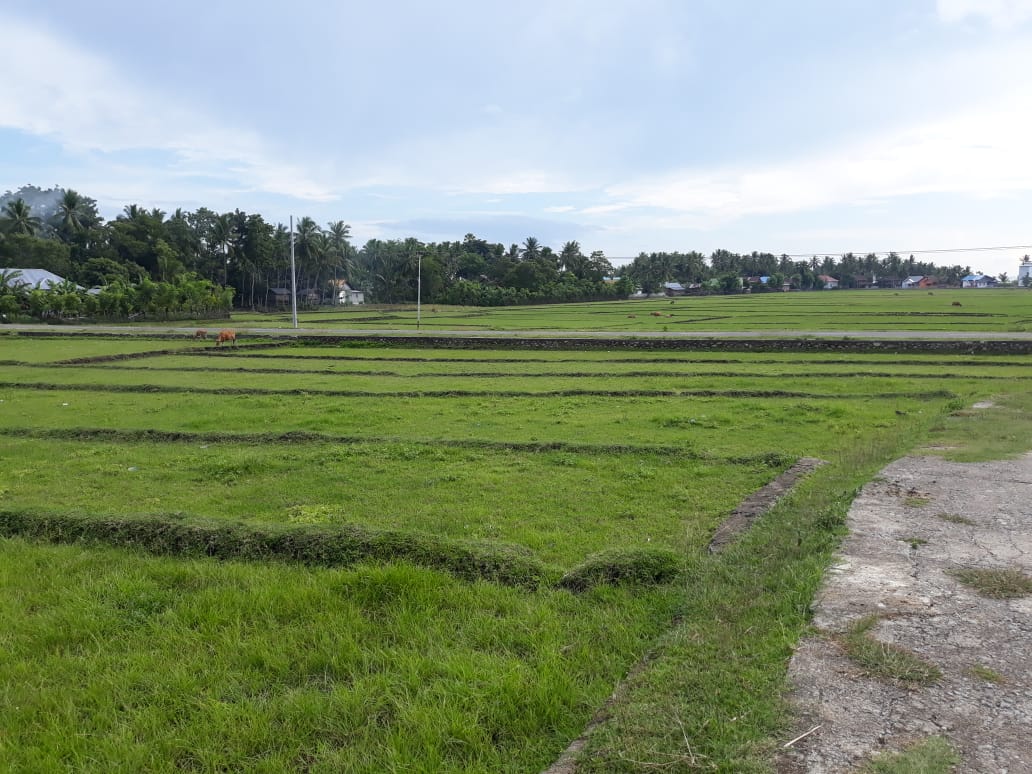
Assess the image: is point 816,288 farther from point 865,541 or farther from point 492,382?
point 865,541

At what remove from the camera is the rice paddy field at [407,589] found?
3.31m

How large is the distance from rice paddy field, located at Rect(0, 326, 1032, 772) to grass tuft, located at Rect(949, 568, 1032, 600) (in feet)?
2.92

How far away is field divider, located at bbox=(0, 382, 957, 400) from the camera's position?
613 inches

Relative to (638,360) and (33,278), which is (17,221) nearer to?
(33,278)

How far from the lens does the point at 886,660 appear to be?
3596 millimetres

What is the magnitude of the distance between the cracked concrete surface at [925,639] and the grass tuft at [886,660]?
0.18 ft

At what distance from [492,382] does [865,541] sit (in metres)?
14.2

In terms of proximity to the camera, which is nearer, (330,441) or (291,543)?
(291,543)

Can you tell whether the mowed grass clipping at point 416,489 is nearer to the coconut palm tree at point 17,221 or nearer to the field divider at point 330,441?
the field divider at point 330,441

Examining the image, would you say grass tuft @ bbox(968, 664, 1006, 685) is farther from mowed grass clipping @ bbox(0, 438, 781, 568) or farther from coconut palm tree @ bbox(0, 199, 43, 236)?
coconut palm tree @ bbox(0, 199, 43, 236)

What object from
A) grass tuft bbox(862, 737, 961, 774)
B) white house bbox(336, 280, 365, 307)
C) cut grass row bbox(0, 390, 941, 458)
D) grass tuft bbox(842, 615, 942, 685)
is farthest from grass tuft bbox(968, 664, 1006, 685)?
white house bbox(336, 280, 365, 307)

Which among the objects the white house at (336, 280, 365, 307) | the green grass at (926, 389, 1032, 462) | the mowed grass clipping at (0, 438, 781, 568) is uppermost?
the white house at (336, 280, 365, 307)

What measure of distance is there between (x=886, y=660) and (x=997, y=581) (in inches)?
67.9

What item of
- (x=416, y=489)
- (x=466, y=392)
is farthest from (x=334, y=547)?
(x=466, y=392)
